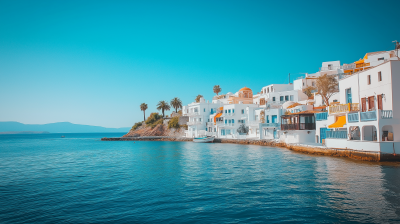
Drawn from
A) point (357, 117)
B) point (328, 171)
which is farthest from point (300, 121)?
point (328, 171)

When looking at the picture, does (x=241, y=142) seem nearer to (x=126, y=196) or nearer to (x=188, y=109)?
(x=188, y=109)

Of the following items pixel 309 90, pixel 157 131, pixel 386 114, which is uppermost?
pixel 309 90

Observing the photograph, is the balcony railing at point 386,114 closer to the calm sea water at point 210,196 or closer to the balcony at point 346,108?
the calm sea water at point 210,196

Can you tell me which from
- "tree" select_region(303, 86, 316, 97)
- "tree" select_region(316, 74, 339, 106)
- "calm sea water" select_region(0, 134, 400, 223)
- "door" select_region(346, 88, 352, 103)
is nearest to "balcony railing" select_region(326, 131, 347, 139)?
"door" select_region(346, 88, 352, 103)

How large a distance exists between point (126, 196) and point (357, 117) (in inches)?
1017

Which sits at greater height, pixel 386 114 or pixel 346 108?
pixel 346 108

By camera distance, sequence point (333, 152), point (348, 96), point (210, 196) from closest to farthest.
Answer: point (210, 196)
point (333, 152)
point (348, 96)

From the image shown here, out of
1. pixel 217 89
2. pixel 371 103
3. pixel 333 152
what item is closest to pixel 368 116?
pixel 371 103

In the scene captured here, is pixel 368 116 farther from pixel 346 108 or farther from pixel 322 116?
pixel 322 116

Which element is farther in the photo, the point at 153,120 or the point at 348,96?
the point at 153,120

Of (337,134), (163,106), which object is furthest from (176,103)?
(337,134)

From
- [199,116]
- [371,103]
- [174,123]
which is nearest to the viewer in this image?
[371,103]

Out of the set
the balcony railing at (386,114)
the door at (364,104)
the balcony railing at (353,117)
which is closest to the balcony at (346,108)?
the door at (364,104)

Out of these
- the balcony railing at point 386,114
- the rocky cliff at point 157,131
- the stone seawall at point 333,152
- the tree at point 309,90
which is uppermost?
the tree at point 309,90
